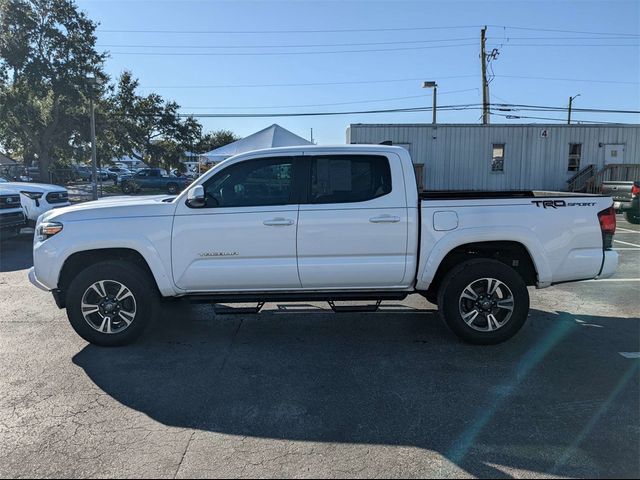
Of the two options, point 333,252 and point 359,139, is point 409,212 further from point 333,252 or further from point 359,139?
point 359,139

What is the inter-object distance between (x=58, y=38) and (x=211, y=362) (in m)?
31.7

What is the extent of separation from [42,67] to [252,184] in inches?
1186

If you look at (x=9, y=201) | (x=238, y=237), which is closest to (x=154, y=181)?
(x=9, y=201)

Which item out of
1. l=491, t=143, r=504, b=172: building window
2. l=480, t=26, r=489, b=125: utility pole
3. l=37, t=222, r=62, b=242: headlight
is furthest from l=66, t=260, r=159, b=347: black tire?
l=480, t=26, r=489, b=125: utility pole

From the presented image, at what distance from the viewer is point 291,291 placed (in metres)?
4.86

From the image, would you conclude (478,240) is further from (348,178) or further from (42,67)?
(42,67)

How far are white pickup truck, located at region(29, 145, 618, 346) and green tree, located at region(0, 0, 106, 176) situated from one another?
27209 millimetres

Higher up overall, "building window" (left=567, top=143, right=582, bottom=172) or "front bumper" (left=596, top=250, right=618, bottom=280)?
"building window" (left=567, top=143, right=582, bottom=172)

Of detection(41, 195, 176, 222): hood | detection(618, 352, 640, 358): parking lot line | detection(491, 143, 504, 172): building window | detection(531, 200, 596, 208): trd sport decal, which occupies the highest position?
detection(491, 143, 504, 172): building window

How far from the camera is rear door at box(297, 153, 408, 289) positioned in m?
4.66

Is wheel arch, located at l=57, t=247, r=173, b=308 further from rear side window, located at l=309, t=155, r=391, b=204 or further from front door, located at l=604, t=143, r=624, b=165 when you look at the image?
front door, located at l=604, t=143, r=624, b=165

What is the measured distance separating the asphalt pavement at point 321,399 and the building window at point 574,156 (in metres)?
19.6

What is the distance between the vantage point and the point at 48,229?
4.75 metres

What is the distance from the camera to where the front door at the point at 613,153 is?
22953 millimetres
